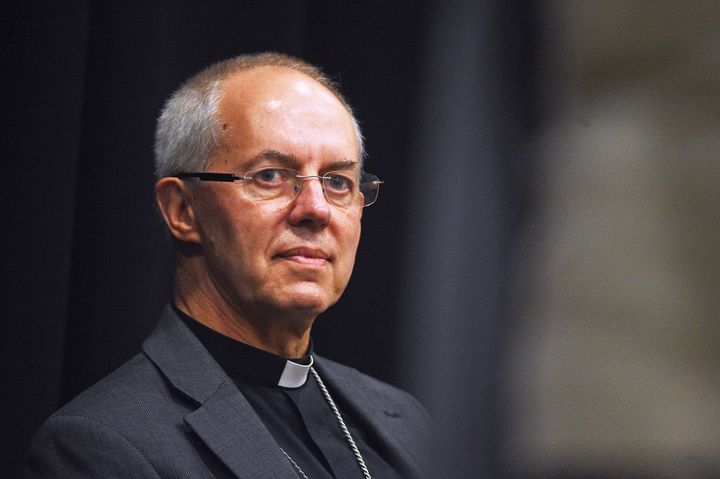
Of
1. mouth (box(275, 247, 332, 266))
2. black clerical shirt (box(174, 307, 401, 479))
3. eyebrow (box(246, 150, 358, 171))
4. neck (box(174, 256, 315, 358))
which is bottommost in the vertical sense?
black clerical shirt (box(174, 307, 401, 479))

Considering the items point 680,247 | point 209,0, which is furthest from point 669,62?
point 209,0

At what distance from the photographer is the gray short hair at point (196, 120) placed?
205 centimetres

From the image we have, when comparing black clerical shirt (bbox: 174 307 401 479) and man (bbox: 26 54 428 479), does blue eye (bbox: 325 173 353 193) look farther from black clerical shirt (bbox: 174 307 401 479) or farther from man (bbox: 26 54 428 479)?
black clerical shirt (bbox: 174 307 401 479)

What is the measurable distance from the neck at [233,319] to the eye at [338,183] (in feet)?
1.06

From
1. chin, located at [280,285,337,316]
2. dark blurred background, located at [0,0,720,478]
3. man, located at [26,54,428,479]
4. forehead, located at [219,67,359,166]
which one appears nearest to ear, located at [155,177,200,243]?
man, located at [26,54,428,479]

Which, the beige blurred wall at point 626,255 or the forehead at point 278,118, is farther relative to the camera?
the forehead at point 278,118

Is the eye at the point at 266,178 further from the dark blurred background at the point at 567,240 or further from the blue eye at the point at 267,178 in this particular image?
the dark blurred background at the point at 567,240

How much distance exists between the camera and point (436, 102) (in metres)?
0.38

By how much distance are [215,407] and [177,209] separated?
1.82 feet

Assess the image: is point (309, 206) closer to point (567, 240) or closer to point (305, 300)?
point (305, 300)

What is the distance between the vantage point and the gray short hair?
2.05m

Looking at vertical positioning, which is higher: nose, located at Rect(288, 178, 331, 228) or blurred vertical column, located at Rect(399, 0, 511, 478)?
blurred vertical column, located at Rect(399, 0, 511, 478)

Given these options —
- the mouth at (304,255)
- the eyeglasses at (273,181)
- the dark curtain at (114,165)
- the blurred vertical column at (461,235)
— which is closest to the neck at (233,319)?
the mouth at (304,255)

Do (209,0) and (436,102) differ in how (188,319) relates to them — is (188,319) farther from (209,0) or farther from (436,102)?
(436,102)
